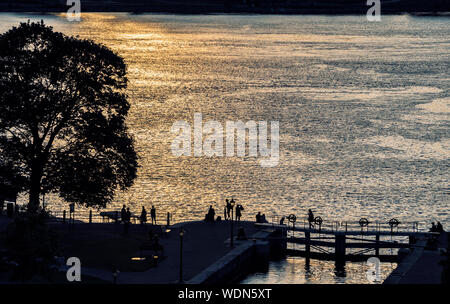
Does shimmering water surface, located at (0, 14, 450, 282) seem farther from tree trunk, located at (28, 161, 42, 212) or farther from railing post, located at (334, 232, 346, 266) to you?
tree trunk, located at (28, 161, 42, 212)

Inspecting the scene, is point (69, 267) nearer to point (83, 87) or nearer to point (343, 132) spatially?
point (83, 87)

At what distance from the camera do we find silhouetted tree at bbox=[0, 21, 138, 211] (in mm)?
56688

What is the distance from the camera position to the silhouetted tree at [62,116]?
56.7 meters

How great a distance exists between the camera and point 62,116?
5853 cm

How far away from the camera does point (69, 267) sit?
45.0 m

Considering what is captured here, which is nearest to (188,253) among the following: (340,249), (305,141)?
(340,249)

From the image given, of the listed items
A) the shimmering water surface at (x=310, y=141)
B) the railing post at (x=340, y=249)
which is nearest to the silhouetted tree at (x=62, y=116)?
the shimmering water surface at (x=310, y=141)

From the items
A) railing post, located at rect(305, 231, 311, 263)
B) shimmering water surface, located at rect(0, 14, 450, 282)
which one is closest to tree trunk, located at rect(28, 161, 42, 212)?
shimmering water surface, located at rect(0, 14, 450, 282)

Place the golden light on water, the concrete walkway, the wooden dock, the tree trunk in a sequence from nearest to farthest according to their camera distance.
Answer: the concrete walkway → the tree trunk → the wooden dock → the golden light on water

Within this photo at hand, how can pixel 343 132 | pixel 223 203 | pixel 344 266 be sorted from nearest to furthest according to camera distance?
1. pixel 344 266
2. pixel 223 203
3. pixel 343 132

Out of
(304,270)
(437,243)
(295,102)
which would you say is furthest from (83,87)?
(295,102)

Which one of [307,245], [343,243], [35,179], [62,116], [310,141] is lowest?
[310,141]

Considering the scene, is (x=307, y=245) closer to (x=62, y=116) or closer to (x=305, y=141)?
(x=62, y=116)

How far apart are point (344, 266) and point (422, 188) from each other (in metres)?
30.6
